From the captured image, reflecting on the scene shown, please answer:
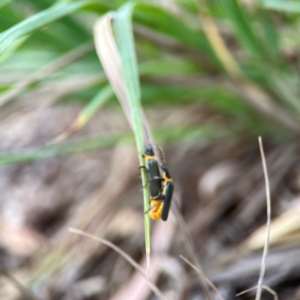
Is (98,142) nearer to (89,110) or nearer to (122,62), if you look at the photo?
(89,110)

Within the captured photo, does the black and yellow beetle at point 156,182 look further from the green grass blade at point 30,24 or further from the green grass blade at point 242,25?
the green grass blade at point 242,25

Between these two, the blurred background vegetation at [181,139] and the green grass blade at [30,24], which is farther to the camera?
the blurred background vegetation at [181,139]

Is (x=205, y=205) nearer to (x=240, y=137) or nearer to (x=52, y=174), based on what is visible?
(x=240, y=137)

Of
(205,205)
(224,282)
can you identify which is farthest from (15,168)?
(224,282)

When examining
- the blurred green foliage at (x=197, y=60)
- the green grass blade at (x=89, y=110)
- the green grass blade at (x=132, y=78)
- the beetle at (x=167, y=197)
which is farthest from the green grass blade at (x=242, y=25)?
the beetle at (x=167, y=197)

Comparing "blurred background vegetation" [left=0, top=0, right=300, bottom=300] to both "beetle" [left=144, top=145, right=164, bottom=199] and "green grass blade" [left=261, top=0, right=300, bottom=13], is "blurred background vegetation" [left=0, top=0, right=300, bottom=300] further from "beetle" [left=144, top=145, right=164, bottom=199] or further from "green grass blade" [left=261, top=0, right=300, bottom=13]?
"beetle" [left=144, top=145, right=164, bottom=199]

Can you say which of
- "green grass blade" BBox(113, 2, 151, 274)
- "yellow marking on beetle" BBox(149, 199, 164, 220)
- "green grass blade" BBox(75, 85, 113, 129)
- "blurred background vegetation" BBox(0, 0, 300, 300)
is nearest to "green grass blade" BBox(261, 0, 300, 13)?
"blurred background vegetation" BBox(0, 0, 300, 300)

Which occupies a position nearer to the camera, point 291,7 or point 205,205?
point 291,7

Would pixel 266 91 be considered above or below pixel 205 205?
above
